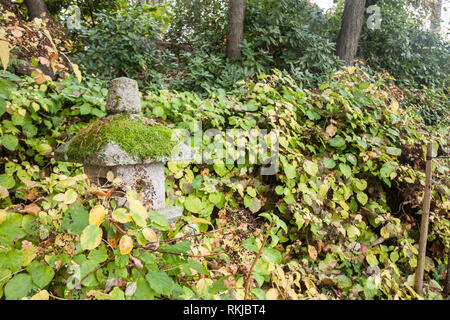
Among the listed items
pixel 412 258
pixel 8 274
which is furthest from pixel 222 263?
pixel 412 258

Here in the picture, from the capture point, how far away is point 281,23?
488 cm

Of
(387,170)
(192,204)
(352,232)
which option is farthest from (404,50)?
(192,204)

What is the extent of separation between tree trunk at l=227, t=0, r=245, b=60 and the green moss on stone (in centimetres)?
390

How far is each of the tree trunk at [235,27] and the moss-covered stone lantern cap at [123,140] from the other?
383 cm

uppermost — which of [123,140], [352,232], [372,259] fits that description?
[123,140]

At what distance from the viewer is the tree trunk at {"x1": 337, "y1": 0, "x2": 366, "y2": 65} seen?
5051 millimetres

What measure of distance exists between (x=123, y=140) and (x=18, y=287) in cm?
67

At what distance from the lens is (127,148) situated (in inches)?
46.8

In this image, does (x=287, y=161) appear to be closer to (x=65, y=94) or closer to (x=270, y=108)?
(x=270, y=108)

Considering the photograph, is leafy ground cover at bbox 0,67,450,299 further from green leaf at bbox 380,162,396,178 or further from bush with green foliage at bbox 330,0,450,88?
bush with green foliage at bbox 330,0,450,88

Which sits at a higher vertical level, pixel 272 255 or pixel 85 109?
pixel 85 109

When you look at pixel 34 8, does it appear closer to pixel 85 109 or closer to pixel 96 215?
pixel 85 109

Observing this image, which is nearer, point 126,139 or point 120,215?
point 120,215
